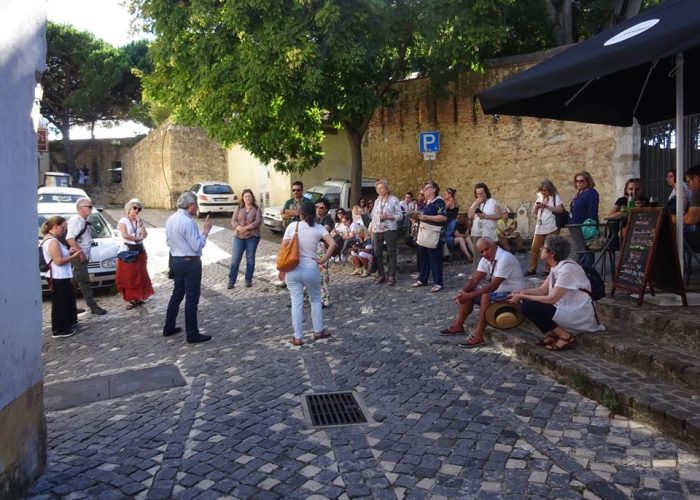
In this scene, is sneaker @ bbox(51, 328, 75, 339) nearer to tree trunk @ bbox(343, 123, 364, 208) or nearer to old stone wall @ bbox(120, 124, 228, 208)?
tree trunk @ bbox(343, 123, 364, 208)

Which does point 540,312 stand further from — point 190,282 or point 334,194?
point 334,194

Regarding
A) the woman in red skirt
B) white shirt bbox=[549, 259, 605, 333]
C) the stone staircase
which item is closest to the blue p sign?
the woman in red skirt

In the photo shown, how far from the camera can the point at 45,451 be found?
3990 mm

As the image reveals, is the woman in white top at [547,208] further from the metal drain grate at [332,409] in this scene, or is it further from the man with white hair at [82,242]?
the man with white hair at [82,242]

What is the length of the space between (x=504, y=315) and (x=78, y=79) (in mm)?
42081

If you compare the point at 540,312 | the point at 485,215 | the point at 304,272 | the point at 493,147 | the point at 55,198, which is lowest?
the point at 540,312

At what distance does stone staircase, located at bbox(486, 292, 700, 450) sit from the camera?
418 centimetres

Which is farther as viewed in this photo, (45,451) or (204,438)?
(204,438)

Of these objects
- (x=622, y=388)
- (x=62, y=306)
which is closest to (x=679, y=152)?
(x=622, y=388)

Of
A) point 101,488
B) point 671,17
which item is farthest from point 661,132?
point 101,488

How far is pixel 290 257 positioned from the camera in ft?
21.8

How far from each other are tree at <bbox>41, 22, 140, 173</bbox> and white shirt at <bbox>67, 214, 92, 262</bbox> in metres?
34.8

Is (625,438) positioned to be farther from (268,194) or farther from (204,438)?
(268,194)

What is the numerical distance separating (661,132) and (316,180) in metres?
12.8
